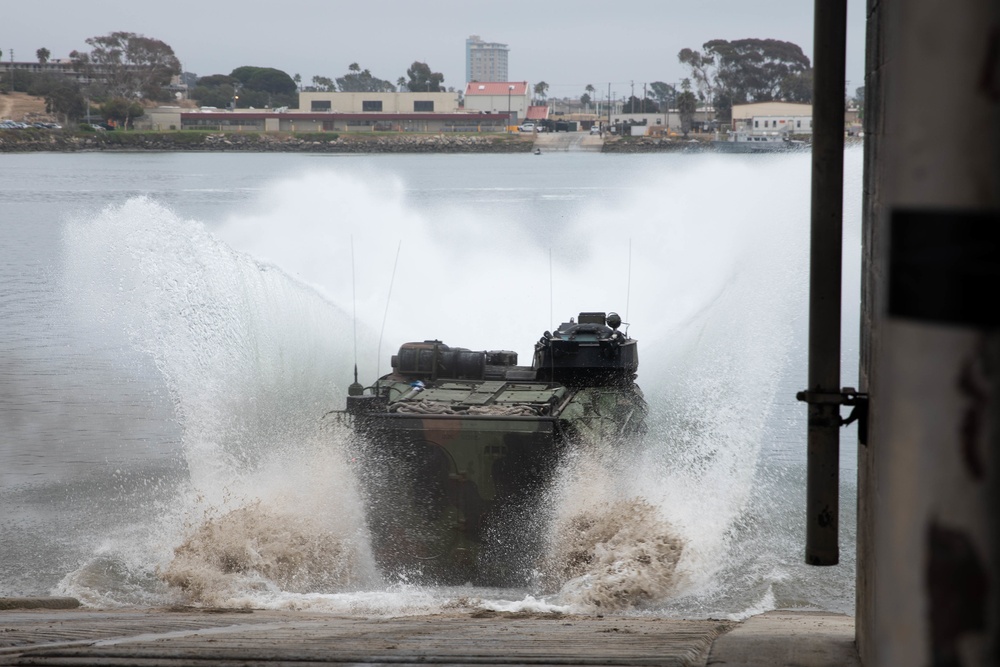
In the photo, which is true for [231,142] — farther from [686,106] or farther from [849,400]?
[849,400]

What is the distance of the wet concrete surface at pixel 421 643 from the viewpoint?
18.8 ft

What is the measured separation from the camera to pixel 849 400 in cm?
577

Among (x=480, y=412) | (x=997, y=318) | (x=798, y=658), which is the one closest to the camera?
(x=997, y=318)

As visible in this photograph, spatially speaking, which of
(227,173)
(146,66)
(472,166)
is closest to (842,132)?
(227,173)

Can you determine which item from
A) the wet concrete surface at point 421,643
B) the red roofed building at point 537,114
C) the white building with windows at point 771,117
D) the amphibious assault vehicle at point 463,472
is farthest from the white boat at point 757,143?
the wet concrete surface at point 421,643

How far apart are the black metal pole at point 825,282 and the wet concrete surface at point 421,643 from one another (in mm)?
712

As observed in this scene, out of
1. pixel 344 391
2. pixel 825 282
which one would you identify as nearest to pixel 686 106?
pixel 344 391

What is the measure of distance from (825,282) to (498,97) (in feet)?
454

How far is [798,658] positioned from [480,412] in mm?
8945

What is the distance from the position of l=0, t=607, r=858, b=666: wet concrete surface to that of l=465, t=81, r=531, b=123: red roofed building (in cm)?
13528

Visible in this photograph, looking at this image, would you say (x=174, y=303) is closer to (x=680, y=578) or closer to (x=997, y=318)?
(x=680, y=578)

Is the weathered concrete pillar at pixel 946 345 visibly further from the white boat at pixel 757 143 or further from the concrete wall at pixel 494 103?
the concrete wall at pixel 494 103

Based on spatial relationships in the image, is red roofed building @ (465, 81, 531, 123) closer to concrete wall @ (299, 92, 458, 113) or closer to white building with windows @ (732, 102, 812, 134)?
concrete wall @ (299, 92, 458, 113)

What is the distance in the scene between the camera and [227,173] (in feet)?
312
